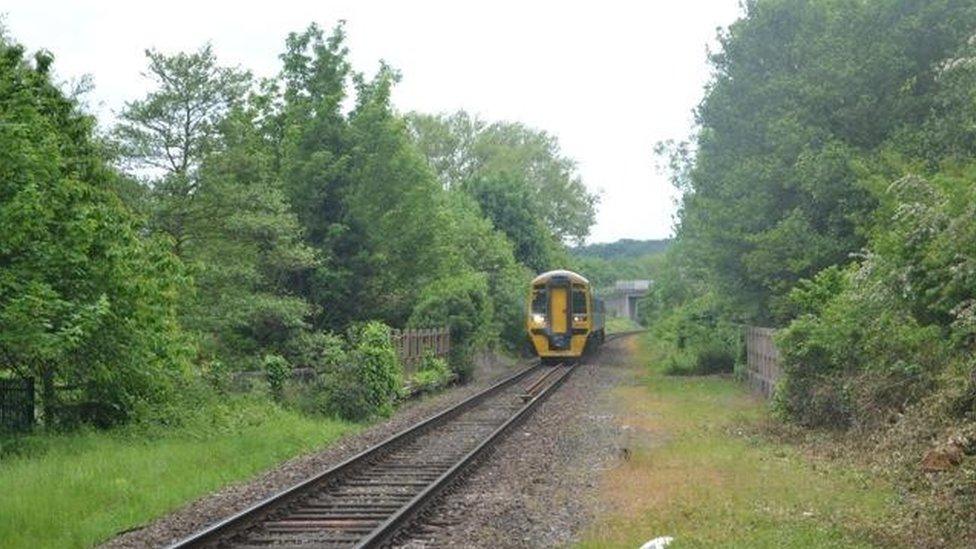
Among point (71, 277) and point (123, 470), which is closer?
point (123, 470)

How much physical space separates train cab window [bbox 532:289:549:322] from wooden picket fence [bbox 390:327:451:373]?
6.35 m

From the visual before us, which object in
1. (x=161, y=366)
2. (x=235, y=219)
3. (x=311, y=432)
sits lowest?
(x=311, y=432)

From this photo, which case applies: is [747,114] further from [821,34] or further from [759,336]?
[759,336]

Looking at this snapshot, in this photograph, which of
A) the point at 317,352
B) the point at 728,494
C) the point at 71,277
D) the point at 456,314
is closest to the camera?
the point at 728,494

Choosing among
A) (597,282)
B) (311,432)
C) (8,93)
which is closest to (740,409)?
(311,432)

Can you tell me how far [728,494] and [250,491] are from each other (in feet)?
16.9

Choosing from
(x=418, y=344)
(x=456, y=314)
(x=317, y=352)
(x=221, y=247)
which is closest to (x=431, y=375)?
(x=418, y=344)

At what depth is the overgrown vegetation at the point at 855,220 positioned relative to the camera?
36.1 ft

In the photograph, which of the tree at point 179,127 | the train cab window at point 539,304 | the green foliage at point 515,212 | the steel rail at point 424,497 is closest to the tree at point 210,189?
the tree at point 179,127

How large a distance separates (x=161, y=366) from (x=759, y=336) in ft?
42.9

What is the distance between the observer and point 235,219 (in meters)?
22.7

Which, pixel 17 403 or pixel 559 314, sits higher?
pixel 559 314

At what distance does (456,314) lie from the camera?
32156 millimetres

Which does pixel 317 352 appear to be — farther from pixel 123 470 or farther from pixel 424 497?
pixel 424 497
